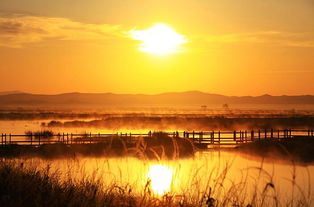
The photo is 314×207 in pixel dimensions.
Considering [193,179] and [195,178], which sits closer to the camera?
[193,179]

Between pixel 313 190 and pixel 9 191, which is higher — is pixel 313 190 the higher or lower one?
the lower one

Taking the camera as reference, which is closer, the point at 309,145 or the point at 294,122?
the point at 309,145

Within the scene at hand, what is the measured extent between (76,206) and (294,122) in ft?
319

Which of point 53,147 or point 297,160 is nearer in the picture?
point 297,160

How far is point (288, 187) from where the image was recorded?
2084 cm

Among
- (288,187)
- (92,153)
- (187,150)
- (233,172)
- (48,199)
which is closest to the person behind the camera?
(48,199)

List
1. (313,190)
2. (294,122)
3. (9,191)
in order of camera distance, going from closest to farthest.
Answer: (9,191), (313,190), (294,122)

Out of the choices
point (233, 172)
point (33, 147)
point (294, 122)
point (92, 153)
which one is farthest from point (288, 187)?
point (294, 122)

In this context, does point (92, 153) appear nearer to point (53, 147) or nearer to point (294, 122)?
point (53, 147)

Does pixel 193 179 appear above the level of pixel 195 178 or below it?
above

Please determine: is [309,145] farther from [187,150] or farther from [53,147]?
[53,147]

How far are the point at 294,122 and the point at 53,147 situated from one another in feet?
237

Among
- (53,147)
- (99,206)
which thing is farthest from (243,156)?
(99,206)

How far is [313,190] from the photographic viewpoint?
19.5 metres
